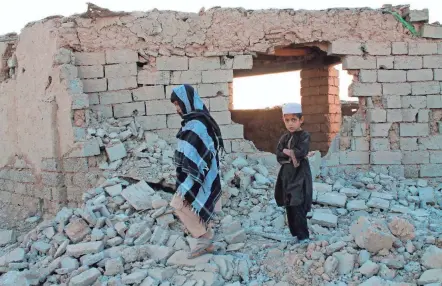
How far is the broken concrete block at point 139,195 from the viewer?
539 cm

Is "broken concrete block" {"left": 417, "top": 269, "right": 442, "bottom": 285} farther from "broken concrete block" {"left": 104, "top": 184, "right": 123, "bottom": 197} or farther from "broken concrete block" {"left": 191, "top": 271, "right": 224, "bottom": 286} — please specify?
"broken concrete block" {"left": 104, "top": 184, "right": 123, "bottom": 197}

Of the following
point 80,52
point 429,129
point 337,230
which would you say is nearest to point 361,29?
point 429,129

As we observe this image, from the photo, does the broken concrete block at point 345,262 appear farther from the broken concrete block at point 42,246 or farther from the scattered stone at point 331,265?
the broken concrete block at point 42,246

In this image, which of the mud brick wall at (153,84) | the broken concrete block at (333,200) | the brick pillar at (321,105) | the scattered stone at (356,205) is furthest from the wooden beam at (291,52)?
the scattered stone at (356,205)

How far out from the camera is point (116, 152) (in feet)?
20.6

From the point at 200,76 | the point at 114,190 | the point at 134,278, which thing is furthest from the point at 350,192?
the point at 134,278

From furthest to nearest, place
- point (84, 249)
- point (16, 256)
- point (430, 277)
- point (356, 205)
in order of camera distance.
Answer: point (356, 205)
point (16, 256)
point (84, 249)
point (430, 277)

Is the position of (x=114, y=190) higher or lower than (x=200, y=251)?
higher

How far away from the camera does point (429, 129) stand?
7.19 meters

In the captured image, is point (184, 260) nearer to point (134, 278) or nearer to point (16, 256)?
point (134, 278)

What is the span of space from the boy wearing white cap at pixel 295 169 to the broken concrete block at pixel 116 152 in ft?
8.38

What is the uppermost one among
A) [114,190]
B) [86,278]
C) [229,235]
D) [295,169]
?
[295,169]

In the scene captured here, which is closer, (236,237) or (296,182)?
(296,182)

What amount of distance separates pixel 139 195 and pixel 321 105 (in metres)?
4.99
